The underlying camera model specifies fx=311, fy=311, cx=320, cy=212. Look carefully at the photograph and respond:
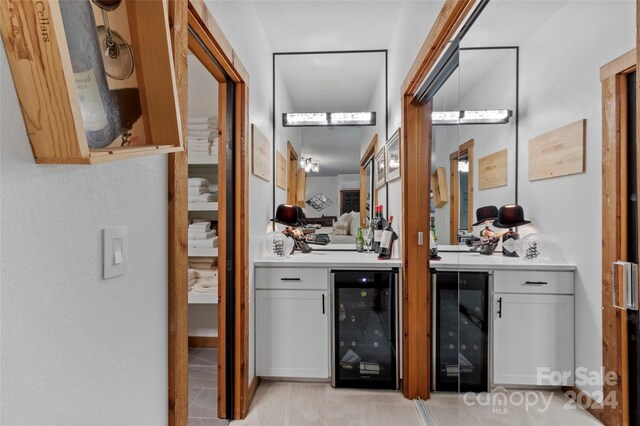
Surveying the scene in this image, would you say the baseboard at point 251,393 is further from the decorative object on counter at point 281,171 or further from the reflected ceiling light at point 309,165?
the reflected ceiling light at point 309,165

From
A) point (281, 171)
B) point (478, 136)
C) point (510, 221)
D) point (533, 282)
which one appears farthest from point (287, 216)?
point (533, 282)

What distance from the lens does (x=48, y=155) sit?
1.94 ft

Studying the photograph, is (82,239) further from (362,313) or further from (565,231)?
(362,313)

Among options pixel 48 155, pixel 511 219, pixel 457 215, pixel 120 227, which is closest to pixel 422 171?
pixel 457 215

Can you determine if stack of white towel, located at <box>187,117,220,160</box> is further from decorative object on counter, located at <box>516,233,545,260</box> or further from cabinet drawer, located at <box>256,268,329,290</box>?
decorative object on counter, located at <box>516,233,545,260</box>

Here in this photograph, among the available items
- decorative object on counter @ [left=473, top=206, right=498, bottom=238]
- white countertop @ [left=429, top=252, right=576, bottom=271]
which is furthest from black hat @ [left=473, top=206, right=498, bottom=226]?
white countertop @ [left=429, top=252, right=576, bottom=271]

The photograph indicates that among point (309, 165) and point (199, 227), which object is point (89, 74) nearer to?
point (199, 227)

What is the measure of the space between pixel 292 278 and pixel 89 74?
6.15 feet

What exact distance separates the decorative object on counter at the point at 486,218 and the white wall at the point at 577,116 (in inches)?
5.7

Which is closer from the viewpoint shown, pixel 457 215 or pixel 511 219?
pixel 511 219

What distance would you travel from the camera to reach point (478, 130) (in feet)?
5.14

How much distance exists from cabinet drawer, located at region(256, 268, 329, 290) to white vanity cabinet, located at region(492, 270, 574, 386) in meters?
1.14

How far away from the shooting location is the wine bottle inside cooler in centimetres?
62

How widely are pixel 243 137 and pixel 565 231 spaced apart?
67.6 inches
